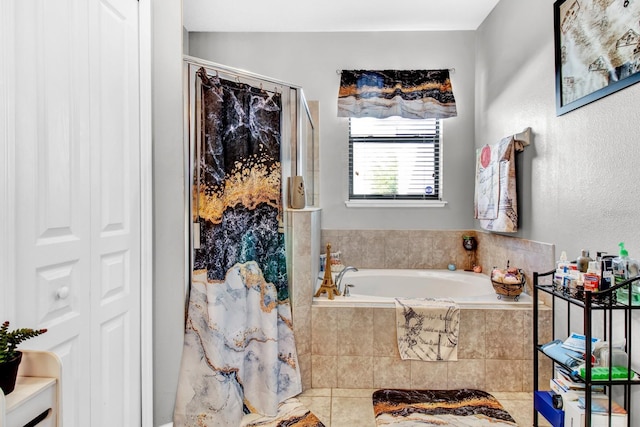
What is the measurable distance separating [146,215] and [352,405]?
1.53 m

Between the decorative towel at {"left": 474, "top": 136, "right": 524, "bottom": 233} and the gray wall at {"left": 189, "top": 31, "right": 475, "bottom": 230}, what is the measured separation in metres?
0.41

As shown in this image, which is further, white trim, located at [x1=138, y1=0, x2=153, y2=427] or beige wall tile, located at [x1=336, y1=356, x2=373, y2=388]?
beige wall tile, located at [x1=336, y1=356, x2=373, y2=388]

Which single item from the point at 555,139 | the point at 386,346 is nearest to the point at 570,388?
the point at 386,346

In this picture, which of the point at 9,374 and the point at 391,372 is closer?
the point at 9,374

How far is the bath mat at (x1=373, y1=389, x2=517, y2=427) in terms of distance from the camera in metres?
1.96

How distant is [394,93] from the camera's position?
131 inches

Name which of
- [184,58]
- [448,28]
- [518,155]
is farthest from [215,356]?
[448,28]

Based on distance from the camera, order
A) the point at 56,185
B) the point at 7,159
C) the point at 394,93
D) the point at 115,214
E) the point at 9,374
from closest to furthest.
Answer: the point at 9,374, the point at 7,159, the point at 56,185, the point at 115,214, the point at 394,93

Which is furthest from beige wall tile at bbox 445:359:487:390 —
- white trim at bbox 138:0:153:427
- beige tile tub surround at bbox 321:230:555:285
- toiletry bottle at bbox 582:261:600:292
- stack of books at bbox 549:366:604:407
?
white trim at bbox 138:0:153:427

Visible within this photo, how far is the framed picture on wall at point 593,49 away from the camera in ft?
5.16

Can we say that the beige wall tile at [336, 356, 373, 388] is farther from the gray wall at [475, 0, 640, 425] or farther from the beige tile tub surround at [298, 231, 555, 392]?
the gray wall at [475, 0, 640, 425]

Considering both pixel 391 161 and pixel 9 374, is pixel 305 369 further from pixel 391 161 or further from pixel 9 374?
pixel 391 161

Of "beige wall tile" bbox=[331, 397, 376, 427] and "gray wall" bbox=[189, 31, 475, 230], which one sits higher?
"gray wall" bbox=[189, 31, 475, 230]

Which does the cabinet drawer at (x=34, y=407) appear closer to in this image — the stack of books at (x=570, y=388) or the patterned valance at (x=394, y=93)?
the stack of books at (x=570, y=388)
